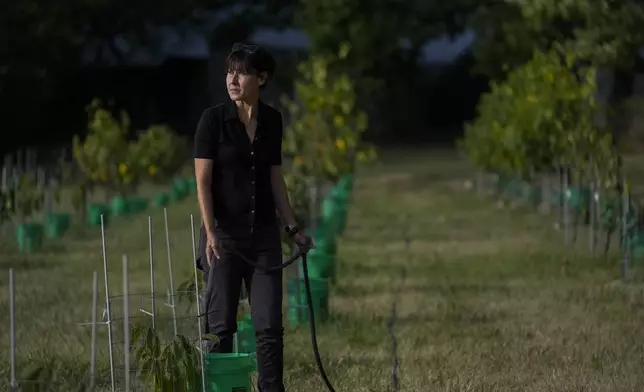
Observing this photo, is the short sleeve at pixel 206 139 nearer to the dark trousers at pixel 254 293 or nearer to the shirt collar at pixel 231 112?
the shirt collar at pixel 231 112

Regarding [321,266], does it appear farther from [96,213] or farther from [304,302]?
[96,213]

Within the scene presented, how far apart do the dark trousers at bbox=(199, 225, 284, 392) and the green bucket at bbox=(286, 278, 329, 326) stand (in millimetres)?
3055

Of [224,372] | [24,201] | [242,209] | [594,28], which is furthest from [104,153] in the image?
[224,372]

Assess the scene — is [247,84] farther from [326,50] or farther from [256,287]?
[326,50]

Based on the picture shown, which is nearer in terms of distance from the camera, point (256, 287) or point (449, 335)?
point (256, 287)

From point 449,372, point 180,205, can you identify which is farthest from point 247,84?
point 180,205

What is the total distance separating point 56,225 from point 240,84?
1000 cm

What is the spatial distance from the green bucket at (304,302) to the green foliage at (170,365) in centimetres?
351

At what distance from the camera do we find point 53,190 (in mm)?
19406

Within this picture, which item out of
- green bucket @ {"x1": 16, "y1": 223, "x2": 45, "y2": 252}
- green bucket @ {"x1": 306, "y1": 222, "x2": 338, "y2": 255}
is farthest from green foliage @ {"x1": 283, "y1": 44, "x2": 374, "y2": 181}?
green bucket @ {"x1": 306, "y1": 222, "x2": 338, "y2": 255}

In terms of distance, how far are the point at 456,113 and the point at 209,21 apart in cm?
861

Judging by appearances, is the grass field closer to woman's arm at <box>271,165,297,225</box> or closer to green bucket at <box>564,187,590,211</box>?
green bucket at <box>564,187,590,211</box>

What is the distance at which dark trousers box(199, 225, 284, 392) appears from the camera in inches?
234

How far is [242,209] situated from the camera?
5.96 meters
